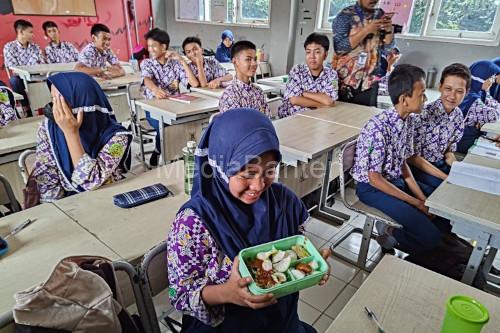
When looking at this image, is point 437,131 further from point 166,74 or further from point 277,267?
point 166,74

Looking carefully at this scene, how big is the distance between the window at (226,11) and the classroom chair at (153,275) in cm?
597

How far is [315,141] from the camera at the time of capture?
223 cm

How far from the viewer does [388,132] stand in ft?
6.49

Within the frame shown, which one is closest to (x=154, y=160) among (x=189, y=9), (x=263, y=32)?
(x=263, y=32)

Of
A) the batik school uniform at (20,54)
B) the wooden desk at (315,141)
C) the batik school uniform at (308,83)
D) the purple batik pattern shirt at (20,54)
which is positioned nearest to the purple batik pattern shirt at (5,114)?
the wooden desk at (315,141)

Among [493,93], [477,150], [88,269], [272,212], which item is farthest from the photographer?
[493,93]

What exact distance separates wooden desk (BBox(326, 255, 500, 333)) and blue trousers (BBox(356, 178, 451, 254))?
0.88 metres

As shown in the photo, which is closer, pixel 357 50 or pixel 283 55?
pixel 357 50

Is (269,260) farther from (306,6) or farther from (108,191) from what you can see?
(306,6)

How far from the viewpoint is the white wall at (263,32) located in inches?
239

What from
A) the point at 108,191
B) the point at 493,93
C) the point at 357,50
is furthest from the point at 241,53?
the point at 493,93

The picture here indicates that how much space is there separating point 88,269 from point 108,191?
71 centimetres

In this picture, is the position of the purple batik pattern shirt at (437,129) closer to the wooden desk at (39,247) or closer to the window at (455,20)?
the wooden desk at (39,247)

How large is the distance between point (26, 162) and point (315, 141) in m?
1.65
